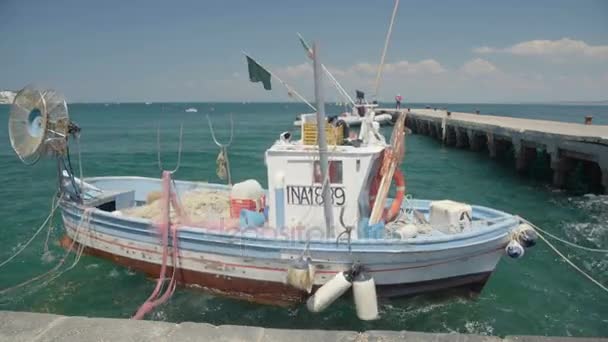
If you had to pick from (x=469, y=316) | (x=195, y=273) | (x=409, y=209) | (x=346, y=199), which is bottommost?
(x=469, y=316)

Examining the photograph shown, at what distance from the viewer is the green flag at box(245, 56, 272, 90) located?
8260 millimetres

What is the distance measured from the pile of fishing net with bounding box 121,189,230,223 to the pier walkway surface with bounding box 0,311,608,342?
578 centimetres

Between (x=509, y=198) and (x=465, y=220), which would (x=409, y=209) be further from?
(x=509, y=198)

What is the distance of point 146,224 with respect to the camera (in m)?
8.99

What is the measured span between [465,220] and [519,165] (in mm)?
16958

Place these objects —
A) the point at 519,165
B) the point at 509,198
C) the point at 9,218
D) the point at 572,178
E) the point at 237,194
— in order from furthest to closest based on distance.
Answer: the point at 519,165, the point at 572,178, the point at 509,198, the point at 9,218, the point at 237,194

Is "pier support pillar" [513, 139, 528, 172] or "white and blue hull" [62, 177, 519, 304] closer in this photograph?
"white and blue hull" [62, 177, 519, 304]

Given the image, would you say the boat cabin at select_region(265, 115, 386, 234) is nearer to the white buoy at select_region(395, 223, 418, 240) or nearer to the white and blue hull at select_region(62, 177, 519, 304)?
the white and blue hull at select_region(62, 177, 519, 304)

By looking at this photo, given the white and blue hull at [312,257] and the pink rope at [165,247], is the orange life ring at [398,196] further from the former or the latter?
the pink rope at [165,247]

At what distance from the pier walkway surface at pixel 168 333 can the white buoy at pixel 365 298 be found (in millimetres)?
3729

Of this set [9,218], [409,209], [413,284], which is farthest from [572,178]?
[9,218]

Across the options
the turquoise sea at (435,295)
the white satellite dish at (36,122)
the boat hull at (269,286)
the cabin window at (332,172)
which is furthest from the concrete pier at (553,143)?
the white satellite dish at (36,122)

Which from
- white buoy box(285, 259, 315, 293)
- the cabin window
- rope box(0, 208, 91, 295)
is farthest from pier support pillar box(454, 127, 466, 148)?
rope box(0, 208, 91, 295)

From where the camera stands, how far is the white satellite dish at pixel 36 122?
9156 mm
